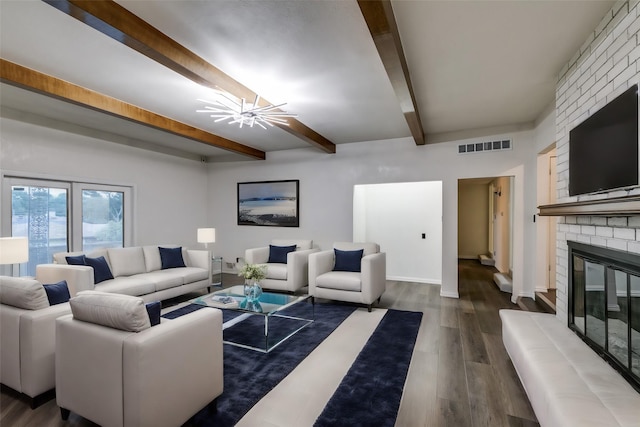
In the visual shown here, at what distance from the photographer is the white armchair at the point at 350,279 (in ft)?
13.4

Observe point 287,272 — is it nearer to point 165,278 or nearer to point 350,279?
point 350,279

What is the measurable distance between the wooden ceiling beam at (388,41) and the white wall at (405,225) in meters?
3.05

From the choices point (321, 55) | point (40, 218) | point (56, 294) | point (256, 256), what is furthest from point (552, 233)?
point (40, 218)

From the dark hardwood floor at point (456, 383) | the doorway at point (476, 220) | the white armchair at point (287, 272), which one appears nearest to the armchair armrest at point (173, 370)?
the dark hardwood floor at point (456, 383)

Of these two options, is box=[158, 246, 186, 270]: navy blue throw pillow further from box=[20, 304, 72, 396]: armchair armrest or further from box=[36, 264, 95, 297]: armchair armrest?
box=[20, 304, 72, 396]: armchair armrest

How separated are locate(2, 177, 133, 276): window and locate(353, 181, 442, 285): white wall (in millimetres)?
4153

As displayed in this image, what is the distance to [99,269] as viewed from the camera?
389cm

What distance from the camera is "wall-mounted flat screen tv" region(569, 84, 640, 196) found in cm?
182

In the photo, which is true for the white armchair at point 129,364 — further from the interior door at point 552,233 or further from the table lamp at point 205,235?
the interior door at point 552,233

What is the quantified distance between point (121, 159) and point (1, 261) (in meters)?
2.72

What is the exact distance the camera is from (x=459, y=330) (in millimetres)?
3475

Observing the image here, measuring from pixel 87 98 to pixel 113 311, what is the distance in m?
2.74

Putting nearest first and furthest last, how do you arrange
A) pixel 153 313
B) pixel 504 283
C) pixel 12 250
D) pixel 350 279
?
pixel 153 313
pixel 12 250
pixel 350 279
pixel 504 283

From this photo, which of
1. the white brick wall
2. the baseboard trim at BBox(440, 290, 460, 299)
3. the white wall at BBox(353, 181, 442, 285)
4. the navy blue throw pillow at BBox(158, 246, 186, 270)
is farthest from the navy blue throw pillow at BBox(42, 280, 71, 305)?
the baseboard trim at BBox(440, 290, 460, 299)
